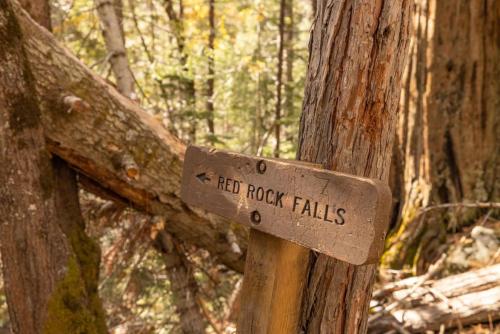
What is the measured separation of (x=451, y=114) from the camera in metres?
4.58

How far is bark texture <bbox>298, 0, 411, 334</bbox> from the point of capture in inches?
82.7

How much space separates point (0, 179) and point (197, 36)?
5.94 m

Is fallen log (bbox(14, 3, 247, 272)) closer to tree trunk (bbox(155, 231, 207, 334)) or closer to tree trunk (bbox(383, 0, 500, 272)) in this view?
tree trunk (bbox(155, 231, 207, 334))

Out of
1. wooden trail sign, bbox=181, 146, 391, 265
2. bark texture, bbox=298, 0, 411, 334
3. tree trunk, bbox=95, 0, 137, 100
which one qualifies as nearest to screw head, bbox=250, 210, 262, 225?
wooden trail sign, bbox=181, 146, 391, 265

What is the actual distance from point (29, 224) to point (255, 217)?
2056mm

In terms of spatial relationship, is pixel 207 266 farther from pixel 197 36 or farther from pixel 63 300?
pixel 197 36

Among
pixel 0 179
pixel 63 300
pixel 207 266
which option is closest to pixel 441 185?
pixel 207 266

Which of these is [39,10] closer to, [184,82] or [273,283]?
[273,283]

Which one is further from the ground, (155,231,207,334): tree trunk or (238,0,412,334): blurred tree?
(238,0,412,334): blurred tree

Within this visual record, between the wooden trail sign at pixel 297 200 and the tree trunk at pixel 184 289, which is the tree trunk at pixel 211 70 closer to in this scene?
the tree trunk at pixel 184 289

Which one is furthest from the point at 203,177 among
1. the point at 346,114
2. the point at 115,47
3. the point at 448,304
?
the point at 115,47

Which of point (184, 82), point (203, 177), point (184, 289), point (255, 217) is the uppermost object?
point (184, 82)

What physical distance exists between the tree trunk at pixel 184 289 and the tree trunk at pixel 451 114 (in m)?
1.94

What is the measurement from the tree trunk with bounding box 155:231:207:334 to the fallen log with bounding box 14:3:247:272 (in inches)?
17.3
